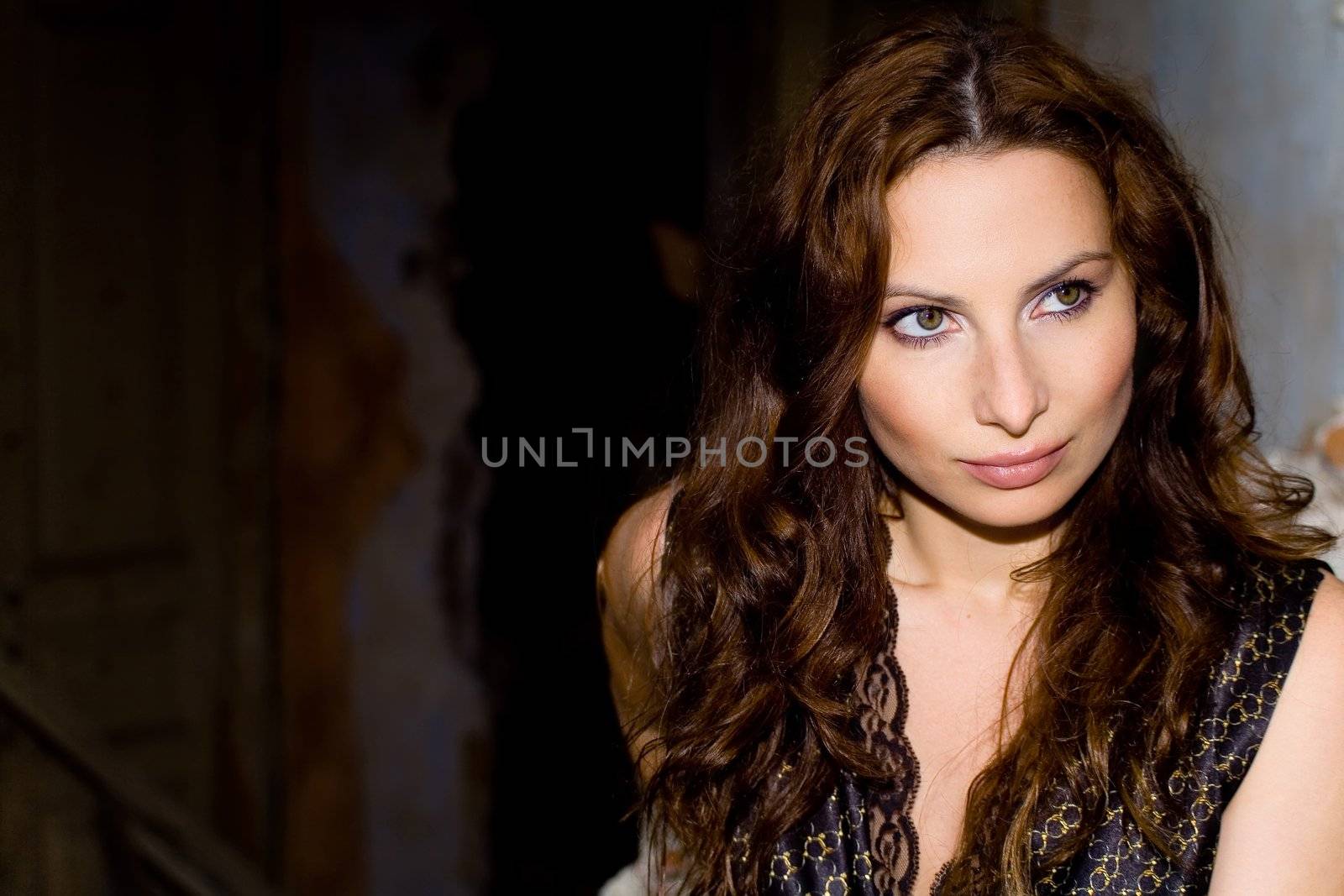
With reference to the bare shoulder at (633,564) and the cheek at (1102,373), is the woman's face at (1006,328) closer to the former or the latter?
the cheek at (1102,373)

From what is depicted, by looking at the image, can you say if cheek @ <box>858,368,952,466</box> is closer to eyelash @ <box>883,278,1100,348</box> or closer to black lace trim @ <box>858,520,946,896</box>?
eyelash @ <box>883,278,1100,348</box>

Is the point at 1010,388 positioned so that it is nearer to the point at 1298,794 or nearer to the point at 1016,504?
the point at 1016,504

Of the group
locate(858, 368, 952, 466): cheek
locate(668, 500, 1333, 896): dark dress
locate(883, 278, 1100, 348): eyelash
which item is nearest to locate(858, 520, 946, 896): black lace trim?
locate(668, 500, 1333, 896): dark dress

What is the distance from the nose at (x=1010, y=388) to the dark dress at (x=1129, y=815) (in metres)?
0.40

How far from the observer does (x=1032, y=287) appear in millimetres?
1358

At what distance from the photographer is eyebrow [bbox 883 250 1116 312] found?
1.36m

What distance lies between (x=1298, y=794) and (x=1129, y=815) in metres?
0.18

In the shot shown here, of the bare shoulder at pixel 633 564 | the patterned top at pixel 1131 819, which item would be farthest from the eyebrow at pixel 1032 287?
the bare shoulder at pixel 633 564

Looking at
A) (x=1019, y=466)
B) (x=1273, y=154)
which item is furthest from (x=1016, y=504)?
(x=1273, y=154)

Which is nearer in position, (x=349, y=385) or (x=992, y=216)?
(x=992, y=216)

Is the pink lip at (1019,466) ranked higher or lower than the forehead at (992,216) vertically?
lower

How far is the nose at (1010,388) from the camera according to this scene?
1.33 meters

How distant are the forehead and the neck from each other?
39 cm

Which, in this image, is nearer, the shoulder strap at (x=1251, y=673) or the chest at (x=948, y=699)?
the shoulder strap at (x=1251, y=673)
